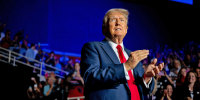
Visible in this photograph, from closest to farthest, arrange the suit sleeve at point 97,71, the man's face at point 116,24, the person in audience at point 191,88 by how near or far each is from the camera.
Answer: the suit sleeve at point 97,71 < the man's face at point 116,24 < the person in audience at point 191,88

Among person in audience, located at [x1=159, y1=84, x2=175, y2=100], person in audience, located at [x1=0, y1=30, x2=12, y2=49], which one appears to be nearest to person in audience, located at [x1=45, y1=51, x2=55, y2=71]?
person in audience, located at [x1=0, y1=30, x2=12, y2=49]

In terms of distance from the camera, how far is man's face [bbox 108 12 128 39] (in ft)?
4.26

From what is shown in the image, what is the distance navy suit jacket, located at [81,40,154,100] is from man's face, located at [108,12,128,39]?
0.09 metres

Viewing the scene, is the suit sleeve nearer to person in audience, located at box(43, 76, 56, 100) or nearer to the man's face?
the man's face

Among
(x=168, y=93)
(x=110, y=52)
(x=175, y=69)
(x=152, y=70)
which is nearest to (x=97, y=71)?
(x=110, y=52)

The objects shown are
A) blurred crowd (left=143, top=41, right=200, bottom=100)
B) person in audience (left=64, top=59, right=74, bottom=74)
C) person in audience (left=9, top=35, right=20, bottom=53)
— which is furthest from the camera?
person in audience (left=64, top=59, right=74, bottom=74)

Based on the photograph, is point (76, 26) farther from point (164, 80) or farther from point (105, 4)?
point (164, 80)

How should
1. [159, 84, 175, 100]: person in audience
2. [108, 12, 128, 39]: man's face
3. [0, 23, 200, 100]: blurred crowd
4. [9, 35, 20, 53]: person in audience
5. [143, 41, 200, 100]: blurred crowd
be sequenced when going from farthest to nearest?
[9, 35, 20, 53]: person in audience, [0, 23, 200, 100]: blurred crowd, [159, 84, 175, 100]: person in audience, [143, 41, 200, 100]: blurred crowd, [108, 12, 128, 39]: man's face

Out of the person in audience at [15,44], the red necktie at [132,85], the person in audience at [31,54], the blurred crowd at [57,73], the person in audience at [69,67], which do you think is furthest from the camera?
the person in audience at [69,67]

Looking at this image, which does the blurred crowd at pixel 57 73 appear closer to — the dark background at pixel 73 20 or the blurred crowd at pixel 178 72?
the blurred crowd at pixel 178 72

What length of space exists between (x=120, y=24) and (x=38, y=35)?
413 cm

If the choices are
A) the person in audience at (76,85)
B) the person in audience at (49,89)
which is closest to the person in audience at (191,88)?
the person in audience at (76,85)

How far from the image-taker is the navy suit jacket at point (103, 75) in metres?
1.06

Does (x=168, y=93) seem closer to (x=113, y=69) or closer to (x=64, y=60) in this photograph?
(x=64, y=60)
